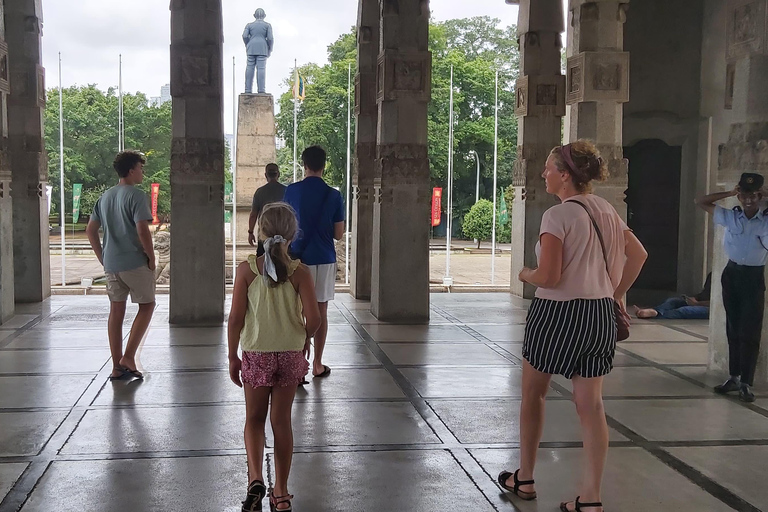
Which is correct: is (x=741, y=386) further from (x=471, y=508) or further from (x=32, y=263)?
(x=32, y=263)

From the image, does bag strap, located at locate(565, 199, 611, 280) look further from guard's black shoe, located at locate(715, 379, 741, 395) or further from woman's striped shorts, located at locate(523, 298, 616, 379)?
guard's black shoe, located at locate(715, 379, 741, 395)

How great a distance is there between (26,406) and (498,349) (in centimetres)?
479

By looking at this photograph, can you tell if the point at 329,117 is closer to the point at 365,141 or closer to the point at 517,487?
the point at 365,141

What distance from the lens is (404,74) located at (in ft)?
36.3

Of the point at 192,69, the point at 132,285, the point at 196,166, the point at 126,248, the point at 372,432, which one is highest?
the point at 192,69

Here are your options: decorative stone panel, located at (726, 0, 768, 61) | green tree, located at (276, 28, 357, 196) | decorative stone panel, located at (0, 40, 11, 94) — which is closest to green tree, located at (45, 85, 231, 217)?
green tree, located at (276, 28, 357, 196)

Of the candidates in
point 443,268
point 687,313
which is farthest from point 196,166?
point 443,268

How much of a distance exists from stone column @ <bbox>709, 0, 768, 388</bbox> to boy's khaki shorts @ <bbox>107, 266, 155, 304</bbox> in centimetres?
510

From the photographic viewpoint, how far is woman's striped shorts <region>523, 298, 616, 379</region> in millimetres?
4117

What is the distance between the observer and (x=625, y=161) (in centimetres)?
1098

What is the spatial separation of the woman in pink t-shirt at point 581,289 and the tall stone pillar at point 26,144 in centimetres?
1055

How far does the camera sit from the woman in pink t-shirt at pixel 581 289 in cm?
408

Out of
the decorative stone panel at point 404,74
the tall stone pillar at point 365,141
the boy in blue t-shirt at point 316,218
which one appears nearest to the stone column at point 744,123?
the boy in blue t-shirt at point 316,218

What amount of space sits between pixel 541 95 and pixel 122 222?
→ 795 cm
